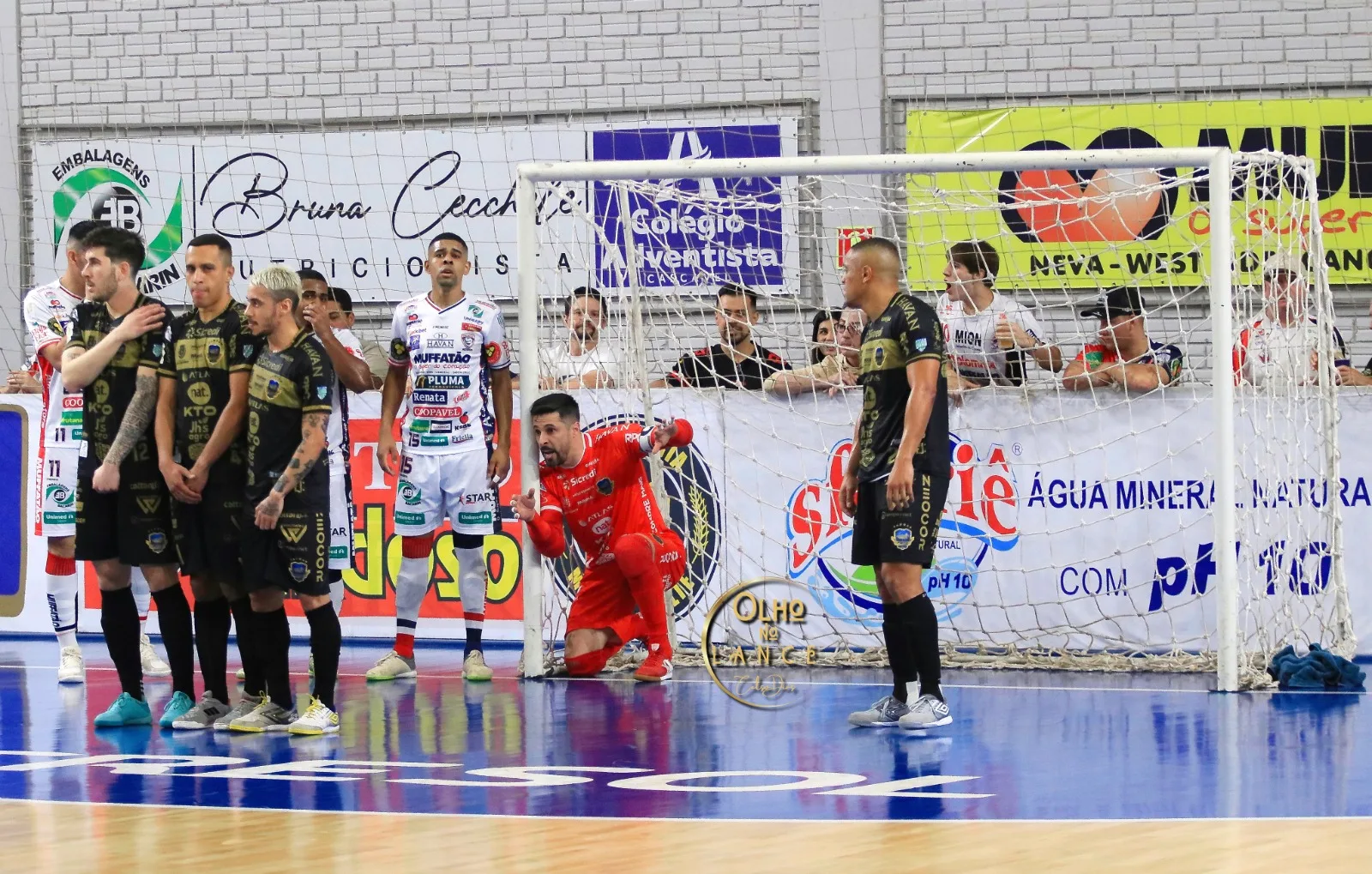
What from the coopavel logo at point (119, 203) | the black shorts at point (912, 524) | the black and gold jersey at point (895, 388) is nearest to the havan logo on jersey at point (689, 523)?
the black and gold jersey at point (895, 388)

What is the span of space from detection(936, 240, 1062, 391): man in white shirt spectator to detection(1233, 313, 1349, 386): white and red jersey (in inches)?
41.7

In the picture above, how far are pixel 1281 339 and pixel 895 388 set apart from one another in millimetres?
2904

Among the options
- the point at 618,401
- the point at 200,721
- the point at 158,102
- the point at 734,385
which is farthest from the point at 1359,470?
the point at 158,102

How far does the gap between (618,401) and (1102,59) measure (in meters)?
5.80

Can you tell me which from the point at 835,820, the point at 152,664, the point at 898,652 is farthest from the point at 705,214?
the point at 835,820

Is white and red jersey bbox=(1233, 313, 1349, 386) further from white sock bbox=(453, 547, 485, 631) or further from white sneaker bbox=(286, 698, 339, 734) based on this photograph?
white sneaker bbox=(286, 698, 339, 734)

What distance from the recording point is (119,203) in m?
14.8

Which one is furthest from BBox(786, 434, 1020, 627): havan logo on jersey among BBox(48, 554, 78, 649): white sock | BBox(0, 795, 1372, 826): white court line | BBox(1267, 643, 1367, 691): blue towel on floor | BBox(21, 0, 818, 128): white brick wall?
BBox(21, 0, 818, 128): white brick wall

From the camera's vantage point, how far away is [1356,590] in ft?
30.1

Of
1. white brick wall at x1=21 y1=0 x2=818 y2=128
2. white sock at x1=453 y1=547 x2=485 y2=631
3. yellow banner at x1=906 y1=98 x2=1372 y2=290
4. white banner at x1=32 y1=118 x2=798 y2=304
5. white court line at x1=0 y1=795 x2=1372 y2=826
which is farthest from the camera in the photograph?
white brick wall at x1=21 y1=0 x2=818 y2=128

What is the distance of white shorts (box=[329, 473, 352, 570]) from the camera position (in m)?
6.71

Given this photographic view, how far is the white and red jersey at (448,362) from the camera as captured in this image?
8.62m

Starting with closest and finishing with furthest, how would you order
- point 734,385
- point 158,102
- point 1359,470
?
1. point 1359,470
2. point 734,385
3. point 158,102

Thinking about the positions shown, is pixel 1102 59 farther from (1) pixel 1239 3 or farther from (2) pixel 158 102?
(2) pixel 158 102
